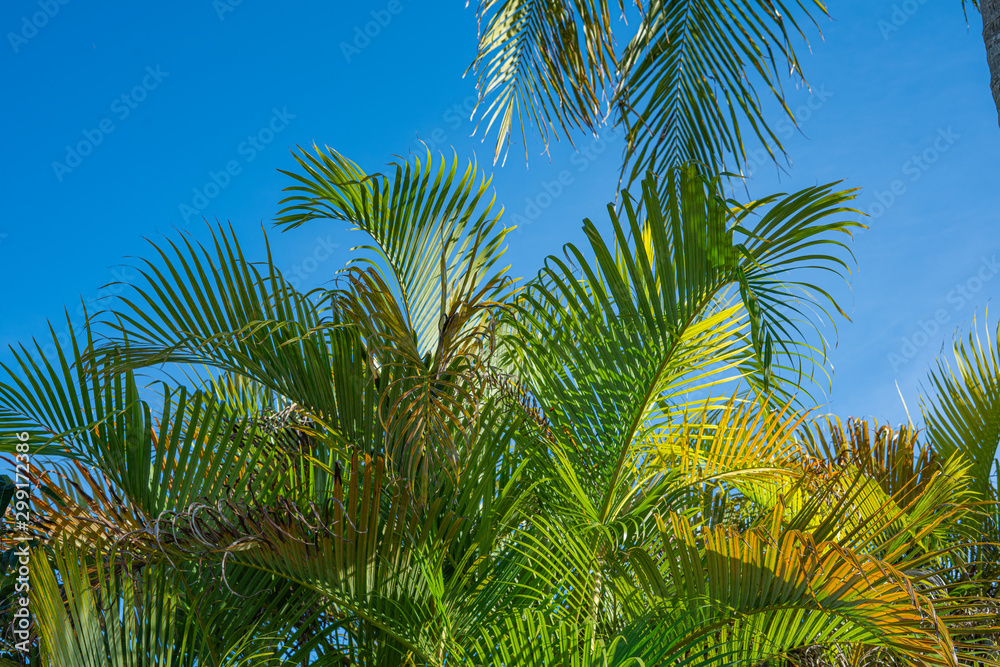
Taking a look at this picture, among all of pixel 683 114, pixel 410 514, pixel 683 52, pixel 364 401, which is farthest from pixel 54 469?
pixel 683 52

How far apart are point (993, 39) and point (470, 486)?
2.52 m

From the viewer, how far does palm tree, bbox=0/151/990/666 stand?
1.96m

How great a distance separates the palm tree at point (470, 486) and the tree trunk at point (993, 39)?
3.51ft

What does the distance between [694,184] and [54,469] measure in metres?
2.41

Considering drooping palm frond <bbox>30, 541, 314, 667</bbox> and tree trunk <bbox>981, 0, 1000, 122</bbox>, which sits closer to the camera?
drooping palm frond <bbox>30, 541, 314, 667</bbox>

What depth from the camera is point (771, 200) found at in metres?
2.22

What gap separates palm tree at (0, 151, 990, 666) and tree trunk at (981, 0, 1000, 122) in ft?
3.51

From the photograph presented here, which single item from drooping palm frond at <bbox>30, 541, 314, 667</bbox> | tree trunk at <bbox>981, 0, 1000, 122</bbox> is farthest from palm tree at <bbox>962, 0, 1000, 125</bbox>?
drooping palm frond at <bbox>30, 541, 314, 667</bbox>

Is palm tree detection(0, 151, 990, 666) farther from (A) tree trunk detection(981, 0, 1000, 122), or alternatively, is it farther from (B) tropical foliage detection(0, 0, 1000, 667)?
(A) tree trunk detection(981, 0, 1000, 122)

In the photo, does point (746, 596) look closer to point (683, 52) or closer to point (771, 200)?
point (771, 200)

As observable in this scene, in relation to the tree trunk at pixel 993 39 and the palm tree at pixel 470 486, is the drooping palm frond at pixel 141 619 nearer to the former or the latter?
the palm tree at pixel 470 486

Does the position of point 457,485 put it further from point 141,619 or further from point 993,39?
point 993,39

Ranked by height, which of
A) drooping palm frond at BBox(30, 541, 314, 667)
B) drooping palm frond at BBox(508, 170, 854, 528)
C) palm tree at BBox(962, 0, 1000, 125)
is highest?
palm tree at BBox(962, 0, 1000, 125)

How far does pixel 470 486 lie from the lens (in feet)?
8.07
